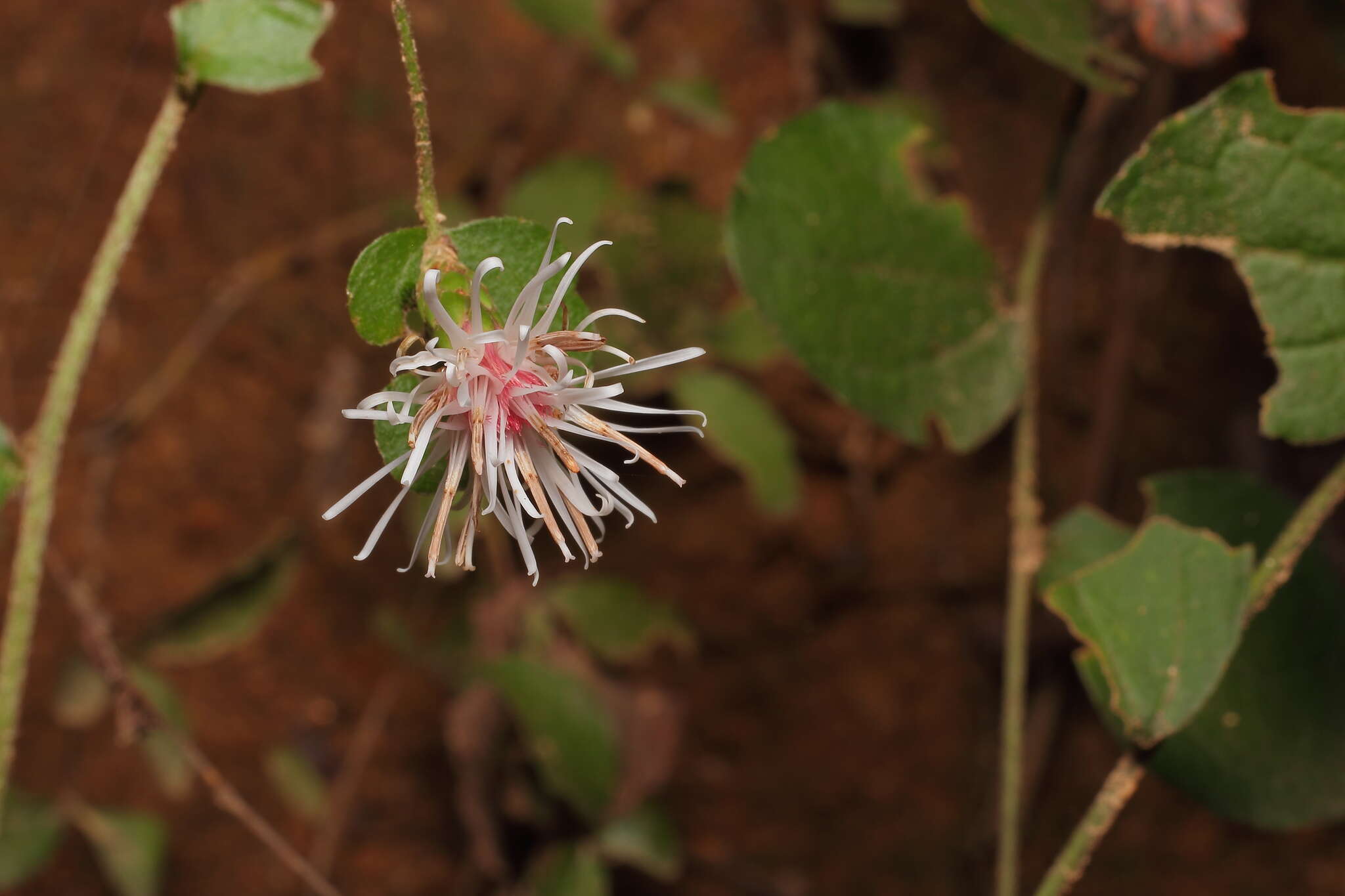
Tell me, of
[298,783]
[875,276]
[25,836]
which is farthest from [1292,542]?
[25,836]

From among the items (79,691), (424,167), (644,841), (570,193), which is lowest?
(644,841)

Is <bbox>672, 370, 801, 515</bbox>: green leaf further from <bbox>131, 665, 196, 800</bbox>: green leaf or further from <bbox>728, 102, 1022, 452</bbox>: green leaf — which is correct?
<bbox>131, 665, 196, 800</bbox>: green leaf

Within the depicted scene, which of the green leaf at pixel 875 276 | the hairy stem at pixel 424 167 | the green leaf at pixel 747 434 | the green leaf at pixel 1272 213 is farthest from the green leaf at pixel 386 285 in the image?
the green leaf at pixel 747 434

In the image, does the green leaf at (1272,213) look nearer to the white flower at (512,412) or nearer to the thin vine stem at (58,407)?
the white flower at (512,412)

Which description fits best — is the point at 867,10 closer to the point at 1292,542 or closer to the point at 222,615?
the point at 1292,542

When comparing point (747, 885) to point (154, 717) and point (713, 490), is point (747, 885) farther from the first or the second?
point (154, 717)

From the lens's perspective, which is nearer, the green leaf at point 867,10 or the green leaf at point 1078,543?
the green leaf at point 1078,543

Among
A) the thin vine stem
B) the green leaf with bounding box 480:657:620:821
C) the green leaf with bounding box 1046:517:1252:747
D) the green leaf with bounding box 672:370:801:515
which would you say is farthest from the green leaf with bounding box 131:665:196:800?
the green leaf with bounding box 1046:517:1252:747
